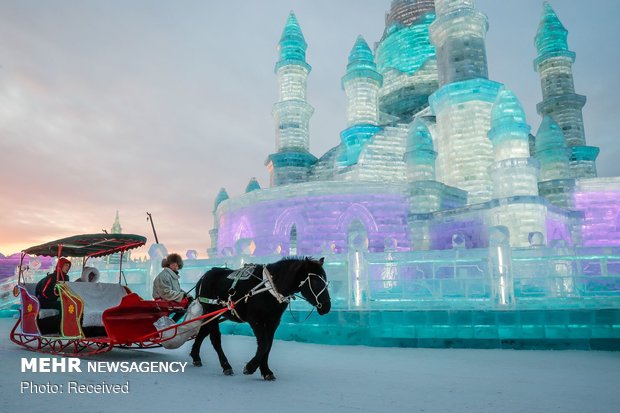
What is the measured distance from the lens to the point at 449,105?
2131cm

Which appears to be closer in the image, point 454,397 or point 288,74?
point 454,397

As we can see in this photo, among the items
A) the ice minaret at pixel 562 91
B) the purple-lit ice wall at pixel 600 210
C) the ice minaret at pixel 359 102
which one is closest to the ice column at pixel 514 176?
the purple-lit ice wall at pixel 600 210

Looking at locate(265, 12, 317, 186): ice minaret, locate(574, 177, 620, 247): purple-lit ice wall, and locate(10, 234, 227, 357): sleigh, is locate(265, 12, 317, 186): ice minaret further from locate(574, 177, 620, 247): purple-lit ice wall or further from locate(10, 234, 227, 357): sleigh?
locate(10, 234, 227, 357): sleigh

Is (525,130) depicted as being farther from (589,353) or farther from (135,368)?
(135,368)

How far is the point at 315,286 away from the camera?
4859mm

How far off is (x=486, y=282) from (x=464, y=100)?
48.4 ft

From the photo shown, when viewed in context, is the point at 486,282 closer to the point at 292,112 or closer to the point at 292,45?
the point at 292,112

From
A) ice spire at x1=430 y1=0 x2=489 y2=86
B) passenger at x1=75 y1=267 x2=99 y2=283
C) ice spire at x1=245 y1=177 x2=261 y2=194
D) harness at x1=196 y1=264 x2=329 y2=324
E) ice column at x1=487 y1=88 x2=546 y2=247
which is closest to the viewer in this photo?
harness at x1=196 y1=264 x2=329 y2=324

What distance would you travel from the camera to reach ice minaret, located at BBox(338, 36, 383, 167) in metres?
25.7

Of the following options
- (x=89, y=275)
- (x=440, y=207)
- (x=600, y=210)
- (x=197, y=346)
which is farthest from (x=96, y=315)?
(x=600, y=210)

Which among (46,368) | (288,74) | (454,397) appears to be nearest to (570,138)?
(288,74)

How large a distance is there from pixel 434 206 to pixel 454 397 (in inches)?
575

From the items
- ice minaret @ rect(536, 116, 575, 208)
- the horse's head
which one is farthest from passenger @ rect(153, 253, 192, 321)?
ice minaret @ rect(536, 116, 575, 208)

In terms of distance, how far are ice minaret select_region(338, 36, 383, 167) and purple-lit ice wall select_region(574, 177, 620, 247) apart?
37.5ft
